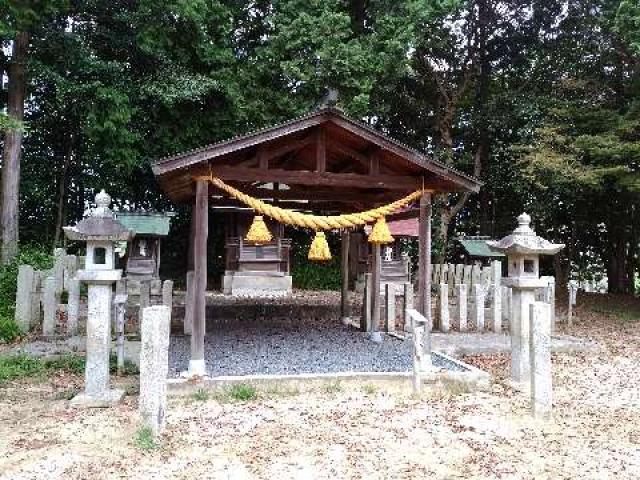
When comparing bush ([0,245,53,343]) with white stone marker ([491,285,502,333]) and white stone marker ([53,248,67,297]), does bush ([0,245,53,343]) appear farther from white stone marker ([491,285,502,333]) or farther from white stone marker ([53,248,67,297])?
white stone marker ([491,285,502,333])

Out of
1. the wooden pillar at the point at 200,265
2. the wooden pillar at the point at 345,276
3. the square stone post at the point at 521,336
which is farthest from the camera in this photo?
the wooden pillar at the point at 345,276

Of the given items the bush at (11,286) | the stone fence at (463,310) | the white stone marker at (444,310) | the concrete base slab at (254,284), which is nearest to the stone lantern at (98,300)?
the bush at (11,286)

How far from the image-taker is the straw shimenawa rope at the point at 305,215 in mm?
8273

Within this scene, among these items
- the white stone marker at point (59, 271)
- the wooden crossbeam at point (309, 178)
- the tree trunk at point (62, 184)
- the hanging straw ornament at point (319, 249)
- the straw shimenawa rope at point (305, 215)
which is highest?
the tree trunk at point (62, 184)

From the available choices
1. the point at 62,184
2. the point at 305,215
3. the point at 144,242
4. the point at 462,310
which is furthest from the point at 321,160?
the point at 62,184

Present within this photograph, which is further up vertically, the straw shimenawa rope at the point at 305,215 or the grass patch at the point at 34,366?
the straw shimenawa rope at the point at 305,215

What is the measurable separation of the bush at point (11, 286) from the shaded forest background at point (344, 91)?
112 centimetres

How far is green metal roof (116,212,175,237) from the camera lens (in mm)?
15984

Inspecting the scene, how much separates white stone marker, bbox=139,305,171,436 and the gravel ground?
5.78 ft

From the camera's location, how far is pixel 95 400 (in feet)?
22.7

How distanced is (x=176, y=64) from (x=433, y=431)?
1556 centimetres

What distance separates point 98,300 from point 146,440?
2198 millimetres

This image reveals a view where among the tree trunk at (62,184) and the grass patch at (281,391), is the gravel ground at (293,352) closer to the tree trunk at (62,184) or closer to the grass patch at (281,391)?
the grass patch at (281,391)

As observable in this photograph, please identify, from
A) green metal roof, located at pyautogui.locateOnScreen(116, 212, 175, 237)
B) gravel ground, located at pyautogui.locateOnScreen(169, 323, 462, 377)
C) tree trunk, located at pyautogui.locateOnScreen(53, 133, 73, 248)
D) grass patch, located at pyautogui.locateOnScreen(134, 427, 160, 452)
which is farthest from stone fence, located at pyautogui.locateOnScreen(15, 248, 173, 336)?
tree trunk, located at pyautogui.locateOnScreen(53, 133, 73, 248)
